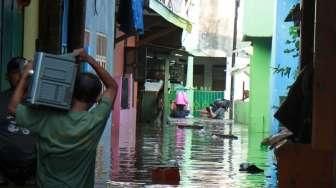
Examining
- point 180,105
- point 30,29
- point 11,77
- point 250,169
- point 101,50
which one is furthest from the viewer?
point 180,105

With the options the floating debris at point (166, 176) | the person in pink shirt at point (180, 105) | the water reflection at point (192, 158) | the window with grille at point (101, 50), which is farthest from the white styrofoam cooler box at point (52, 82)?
the person in pink shirt at point (180, 105)

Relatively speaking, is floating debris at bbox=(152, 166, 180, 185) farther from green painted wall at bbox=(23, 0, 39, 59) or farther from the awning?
the awning

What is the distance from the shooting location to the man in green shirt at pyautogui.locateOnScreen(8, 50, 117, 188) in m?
4.40

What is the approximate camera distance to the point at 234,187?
975 cm

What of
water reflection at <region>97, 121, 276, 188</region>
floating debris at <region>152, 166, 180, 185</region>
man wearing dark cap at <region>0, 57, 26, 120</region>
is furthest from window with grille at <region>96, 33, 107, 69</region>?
man wearing dark cap at <region>0, 57, 26, 120</region>

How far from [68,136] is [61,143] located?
6 centimetres

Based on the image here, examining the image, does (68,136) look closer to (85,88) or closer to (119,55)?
(85,88)

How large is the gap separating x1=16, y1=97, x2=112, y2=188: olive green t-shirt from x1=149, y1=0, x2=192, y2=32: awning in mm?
15592

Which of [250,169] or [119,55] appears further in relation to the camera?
[119,55]

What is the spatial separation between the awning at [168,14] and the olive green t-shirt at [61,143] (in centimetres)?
1559

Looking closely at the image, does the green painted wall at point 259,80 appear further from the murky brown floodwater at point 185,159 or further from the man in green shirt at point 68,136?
the man in green shirt at point 68,136

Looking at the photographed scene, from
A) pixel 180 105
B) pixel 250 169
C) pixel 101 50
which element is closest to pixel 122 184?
pixel 250 169

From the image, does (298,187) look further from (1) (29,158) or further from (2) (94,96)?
(2) (94,96)

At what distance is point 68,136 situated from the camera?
14.5 ft
